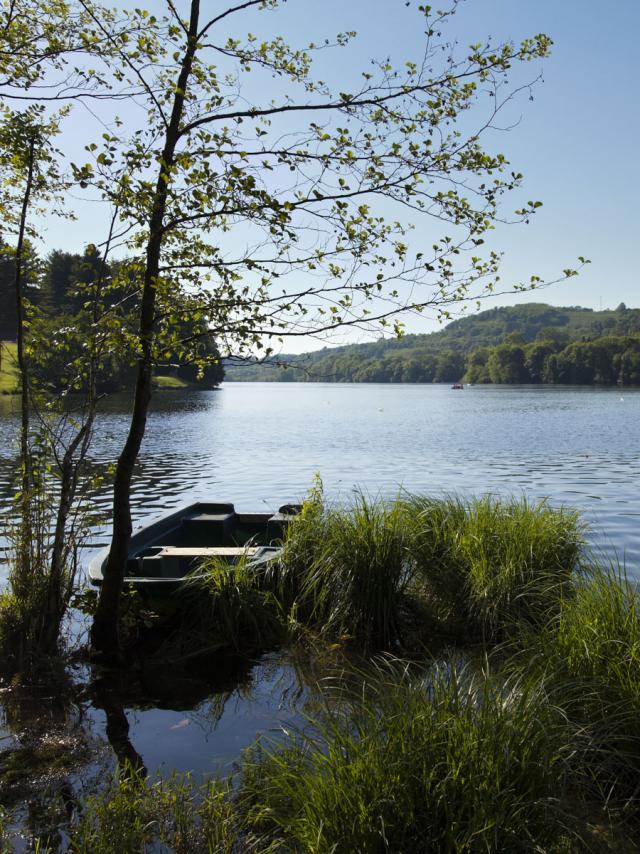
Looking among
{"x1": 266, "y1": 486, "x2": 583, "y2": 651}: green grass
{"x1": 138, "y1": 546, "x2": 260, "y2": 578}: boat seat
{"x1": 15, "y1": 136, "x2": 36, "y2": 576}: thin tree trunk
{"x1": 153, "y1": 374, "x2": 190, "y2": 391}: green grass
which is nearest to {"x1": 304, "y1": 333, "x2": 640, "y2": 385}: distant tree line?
{"x1": 153, "y1": 374, "x2": 190, "y2": 391}: green grass

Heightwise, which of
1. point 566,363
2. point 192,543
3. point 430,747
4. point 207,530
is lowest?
point 192,543

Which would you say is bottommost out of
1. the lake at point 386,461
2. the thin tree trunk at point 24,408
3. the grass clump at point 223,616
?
the lake at point 386,461

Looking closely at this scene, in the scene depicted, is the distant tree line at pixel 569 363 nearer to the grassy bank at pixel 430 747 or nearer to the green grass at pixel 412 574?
the green grass at pixel 412 574

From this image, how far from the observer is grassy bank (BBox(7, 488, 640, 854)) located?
3.31 metres

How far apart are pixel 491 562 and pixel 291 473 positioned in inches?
725

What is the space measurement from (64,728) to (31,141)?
5.00 meters

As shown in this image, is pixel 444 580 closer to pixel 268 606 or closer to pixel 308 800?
pixel 268 606

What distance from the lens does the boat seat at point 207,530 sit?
10.7 metres

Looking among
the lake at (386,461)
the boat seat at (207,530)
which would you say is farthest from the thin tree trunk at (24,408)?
the lake at (386,461)

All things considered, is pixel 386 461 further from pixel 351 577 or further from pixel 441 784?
pixel 441 784

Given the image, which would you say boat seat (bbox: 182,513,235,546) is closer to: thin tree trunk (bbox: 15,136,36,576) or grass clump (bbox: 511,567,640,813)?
thin tree trunk (bbox: 15,136,36,576)

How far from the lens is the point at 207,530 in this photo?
10.7 meters

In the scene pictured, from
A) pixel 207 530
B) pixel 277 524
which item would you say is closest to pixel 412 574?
pixel 277 524

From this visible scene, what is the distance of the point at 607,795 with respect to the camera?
4.20m
